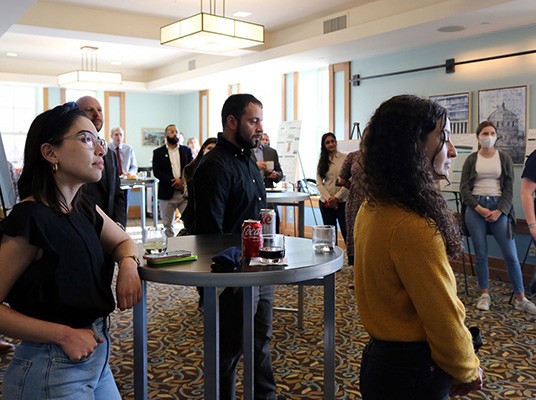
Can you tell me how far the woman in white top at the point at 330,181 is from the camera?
640 cm

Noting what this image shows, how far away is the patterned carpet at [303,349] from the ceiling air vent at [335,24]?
3673 millimetres

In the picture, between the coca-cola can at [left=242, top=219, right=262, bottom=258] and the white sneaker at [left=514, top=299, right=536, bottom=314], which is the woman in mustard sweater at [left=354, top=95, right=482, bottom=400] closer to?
the coca-cola can at [left=242, top=219, right=262, bottom=258]

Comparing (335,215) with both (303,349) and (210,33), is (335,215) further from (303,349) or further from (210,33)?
(303,349)

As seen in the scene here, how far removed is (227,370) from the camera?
8.09 ft

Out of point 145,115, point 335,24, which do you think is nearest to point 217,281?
point 335,24

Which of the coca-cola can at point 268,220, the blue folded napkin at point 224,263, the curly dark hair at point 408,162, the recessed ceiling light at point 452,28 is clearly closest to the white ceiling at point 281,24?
the recessed ceiling light at point 452,28

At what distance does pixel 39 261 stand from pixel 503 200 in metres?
4.43

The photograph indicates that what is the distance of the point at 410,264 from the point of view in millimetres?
1381

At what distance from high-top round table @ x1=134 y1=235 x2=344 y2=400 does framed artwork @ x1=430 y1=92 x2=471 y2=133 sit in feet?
17.0

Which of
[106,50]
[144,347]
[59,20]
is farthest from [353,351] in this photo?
[106,50]

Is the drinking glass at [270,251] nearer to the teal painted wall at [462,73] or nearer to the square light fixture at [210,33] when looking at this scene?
the square light fixture at [210,33]

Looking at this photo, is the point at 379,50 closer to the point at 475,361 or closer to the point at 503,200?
the point at 503,200

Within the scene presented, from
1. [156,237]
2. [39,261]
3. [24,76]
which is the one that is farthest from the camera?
[24,76]

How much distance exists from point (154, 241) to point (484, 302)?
148 inches
